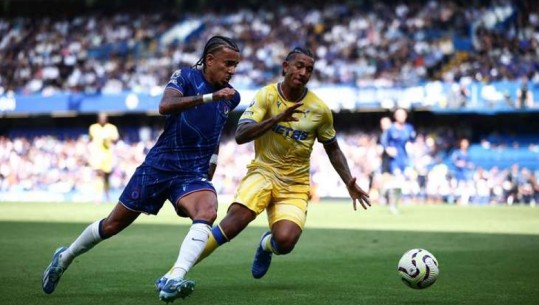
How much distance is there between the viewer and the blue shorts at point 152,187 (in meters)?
7.77

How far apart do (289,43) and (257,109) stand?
29.6 metres

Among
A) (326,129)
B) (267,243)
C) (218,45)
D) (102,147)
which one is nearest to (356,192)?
(326,129)

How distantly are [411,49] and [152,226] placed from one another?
1982 centimetres

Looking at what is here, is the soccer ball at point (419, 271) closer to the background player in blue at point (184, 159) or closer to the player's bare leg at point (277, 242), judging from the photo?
the player's bare leg at point (277, 242)

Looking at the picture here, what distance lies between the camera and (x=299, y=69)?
8.66 m

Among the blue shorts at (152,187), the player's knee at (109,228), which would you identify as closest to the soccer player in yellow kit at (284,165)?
the blue shorts at (152,187)

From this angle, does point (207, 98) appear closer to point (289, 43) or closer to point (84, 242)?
point (84, 242)

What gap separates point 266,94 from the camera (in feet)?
29.4

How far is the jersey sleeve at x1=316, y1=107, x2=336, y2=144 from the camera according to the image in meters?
9.03

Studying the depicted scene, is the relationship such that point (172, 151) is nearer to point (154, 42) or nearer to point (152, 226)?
point (152, 226)

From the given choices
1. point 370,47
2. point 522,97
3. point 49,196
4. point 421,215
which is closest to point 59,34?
point 49,196

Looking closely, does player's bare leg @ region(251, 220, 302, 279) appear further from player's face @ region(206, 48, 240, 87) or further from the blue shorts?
player's face @ region(206, 48, 240, 87)

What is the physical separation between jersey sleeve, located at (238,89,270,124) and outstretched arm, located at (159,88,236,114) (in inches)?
47.9

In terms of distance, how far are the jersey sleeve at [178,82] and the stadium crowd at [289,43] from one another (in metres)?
25.5
